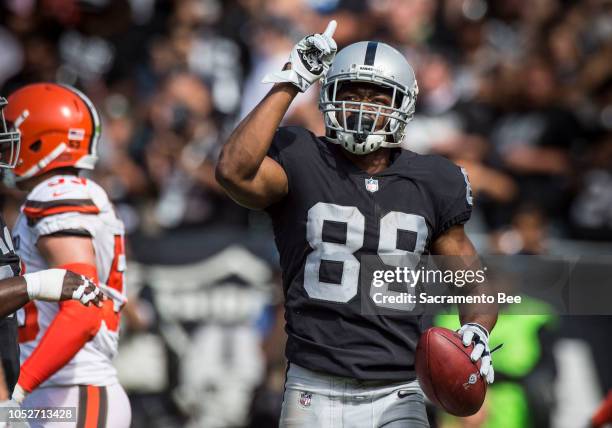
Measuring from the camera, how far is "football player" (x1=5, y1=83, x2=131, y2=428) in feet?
13.6

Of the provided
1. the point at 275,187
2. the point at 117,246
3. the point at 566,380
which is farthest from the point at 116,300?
the point at 566,380

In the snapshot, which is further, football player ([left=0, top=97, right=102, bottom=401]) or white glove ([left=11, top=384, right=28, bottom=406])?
white glove ([left=11, top=384, right=28, bottom=406])

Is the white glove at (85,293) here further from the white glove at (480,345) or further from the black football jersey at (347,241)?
the white glove at (480,345)

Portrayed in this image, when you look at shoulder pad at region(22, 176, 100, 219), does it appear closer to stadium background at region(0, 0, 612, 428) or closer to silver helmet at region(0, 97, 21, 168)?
silver helmet at region(0, 97, 21, 168)

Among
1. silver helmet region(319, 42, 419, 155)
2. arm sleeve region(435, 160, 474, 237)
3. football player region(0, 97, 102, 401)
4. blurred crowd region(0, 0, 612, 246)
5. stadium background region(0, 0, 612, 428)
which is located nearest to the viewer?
football player region(0, 97, 102, 401)

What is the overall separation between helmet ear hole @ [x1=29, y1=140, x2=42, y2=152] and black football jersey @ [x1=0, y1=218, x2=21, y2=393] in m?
0.78

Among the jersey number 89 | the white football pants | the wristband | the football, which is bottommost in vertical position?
the white football pants

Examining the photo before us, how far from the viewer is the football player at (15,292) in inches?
140

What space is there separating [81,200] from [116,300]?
1.55 ft

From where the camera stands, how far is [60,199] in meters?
4.25

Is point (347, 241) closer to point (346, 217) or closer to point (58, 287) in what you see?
point (346, 217)

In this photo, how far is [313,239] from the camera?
13.4 ft

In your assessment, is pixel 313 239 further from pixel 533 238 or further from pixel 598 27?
pixel 598 27

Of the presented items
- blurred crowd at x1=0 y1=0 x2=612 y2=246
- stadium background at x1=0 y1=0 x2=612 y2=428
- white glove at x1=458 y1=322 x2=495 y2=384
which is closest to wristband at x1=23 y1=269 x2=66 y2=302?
white glove at x1=458 y1=322 x2=495 y2=384
